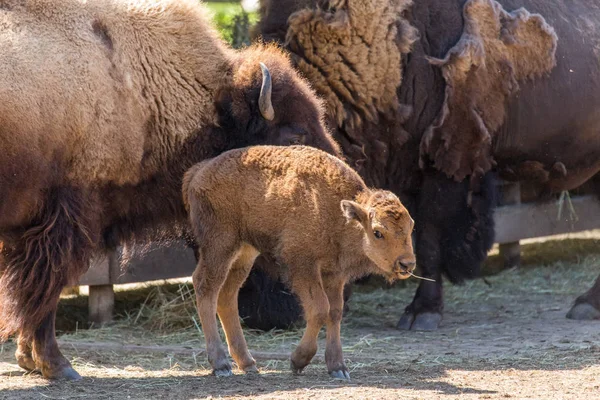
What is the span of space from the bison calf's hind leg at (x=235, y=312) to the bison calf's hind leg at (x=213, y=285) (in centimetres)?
Answer: 16

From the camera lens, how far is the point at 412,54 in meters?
6.66

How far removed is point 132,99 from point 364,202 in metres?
1.54

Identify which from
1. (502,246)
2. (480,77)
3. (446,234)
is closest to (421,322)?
(446,234)

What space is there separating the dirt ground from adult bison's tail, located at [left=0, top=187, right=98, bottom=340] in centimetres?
34

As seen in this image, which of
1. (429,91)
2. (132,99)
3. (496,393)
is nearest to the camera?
(496,393)

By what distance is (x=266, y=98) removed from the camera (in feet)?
17.9

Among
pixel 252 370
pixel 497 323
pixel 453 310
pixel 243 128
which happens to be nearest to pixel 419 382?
pixel 252 370

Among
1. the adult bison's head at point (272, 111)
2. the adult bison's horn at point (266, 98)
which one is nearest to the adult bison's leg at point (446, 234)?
the adult bison's head at point (272, 111)

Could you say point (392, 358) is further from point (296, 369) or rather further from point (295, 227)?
point (295, 227)

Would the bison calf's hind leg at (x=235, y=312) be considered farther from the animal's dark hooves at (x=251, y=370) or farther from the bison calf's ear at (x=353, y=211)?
the bison calf's ear at (x=353, y=211)

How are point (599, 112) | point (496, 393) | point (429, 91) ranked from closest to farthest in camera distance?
1. point (496, 393)
2. point (429, 91)
3. point (599, 112)

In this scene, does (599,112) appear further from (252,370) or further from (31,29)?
(31,29)

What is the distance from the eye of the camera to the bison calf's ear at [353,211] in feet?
14.5

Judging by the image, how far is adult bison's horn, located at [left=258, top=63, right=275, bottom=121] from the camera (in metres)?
5.44
